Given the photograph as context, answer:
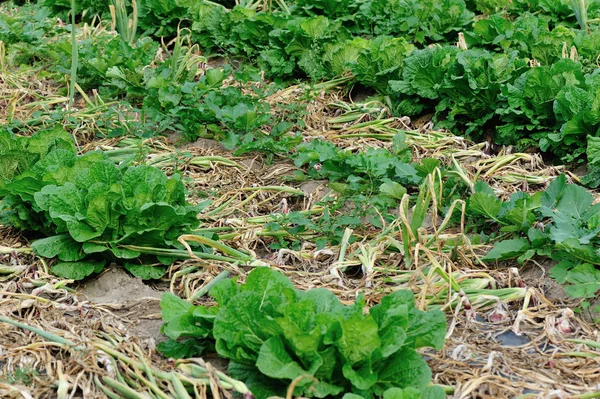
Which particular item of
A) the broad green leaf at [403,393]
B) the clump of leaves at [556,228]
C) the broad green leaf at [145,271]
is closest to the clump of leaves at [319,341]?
the broad green leaf at [403,393]

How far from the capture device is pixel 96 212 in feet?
9.14

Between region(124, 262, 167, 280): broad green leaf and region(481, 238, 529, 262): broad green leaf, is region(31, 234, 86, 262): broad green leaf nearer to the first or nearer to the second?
region(124, 262, 167, 280): broad green leaf

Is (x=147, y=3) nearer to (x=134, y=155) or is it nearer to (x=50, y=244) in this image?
(x=134, y=155)

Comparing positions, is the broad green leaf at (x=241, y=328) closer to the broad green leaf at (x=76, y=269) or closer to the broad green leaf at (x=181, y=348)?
the broad green leaf at (x=181, y=348)

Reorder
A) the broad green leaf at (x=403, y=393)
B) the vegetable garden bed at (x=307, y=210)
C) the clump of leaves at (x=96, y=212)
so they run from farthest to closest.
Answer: the clump of leaves at (x=96, y=212) → the vegetable garden bed at (x=307, y=210) → the broad green leaf at (x=403, y=393)

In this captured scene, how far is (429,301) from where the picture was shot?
264 centimetres

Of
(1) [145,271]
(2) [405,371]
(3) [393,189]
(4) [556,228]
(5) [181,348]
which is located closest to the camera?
(2) [405,371]

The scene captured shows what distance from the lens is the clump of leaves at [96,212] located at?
281cm

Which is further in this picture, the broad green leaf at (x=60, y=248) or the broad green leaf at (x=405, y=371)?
the broad green leaf at (x=60, y=248)

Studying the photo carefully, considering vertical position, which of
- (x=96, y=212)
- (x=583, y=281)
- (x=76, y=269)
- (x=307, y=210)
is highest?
(x=96, y=212)

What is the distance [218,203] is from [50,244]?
869mm

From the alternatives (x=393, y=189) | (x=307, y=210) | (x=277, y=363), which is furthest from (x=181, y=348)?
(x=393, y=189)

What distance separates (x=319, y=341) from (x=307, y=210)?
1288 mm

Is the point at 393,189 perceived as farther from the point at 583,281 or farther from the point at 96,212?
the point at 96,212
